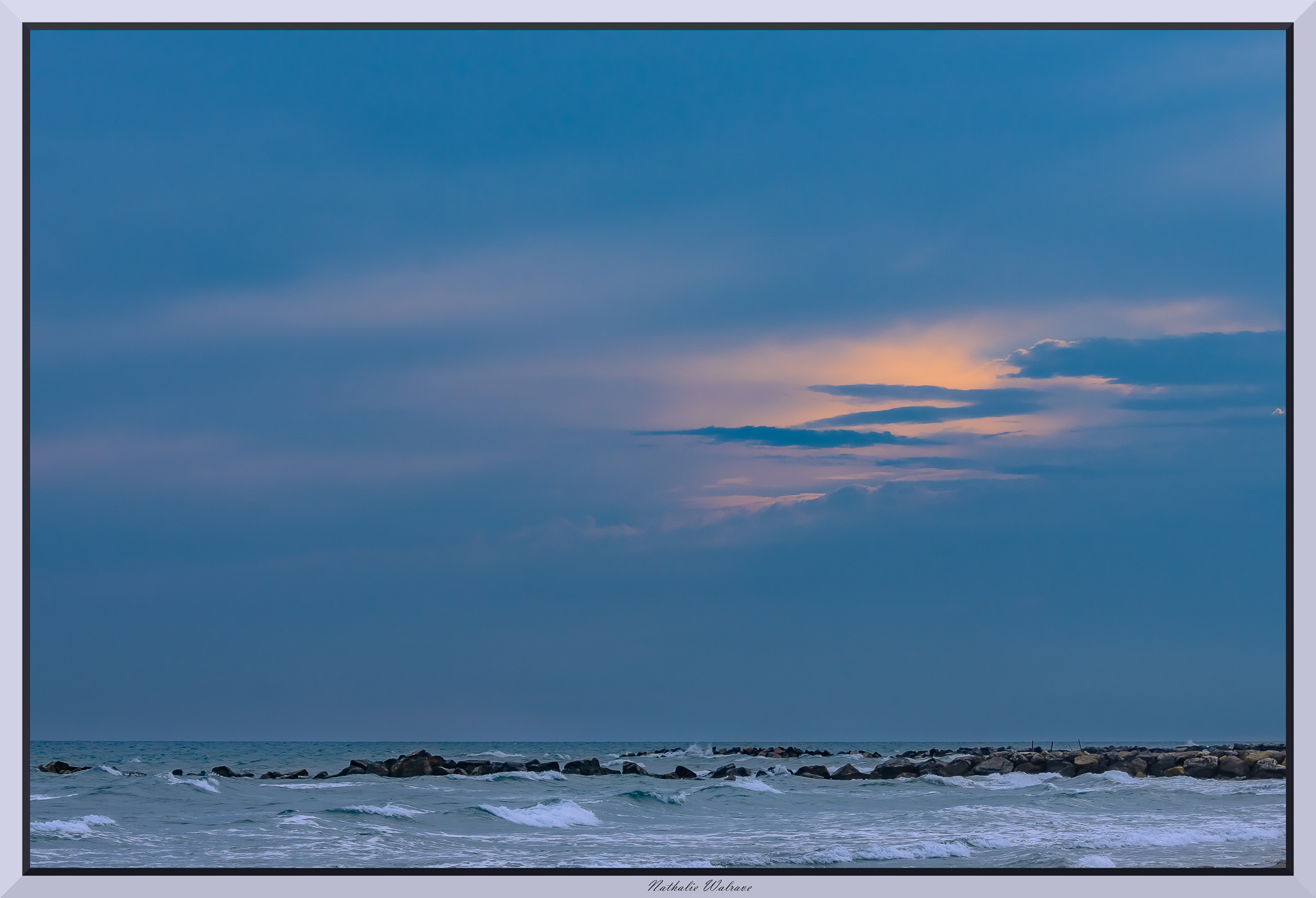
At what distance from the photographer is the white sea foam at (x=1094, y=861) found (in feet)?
31.4

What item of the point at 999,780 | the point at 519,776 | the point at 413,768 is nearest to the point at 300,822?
the point at 413,768

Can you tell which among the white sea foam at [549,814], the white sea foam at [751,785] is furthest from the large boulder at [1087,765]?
the white sea foam at [549,814]

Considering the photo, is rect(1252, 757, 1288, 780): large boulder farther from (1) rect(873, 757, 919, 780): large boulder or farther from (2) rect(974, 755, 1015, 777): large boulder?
(1) rect(873, 757, 919, 780): large boulder

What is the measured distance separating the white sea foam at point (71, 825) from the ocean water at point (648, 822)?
0.03 metres

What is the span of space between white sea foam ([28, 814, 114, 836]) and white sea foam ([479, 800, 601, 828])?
4361mm

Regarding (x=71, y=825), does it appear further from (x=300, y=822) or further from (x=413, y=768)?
(x=413, y=768)

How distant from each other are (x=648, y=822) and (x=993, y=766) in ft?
29.4

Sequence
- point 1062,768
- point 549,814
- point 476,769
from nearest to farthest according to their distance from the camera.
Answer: point 549,814
point 1062,768
point 476,769

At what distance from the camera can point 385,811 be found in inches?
558

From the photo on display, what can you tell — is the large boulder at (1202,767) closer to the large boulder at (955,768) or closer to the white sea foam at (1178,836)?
the large boulder at (955,768)

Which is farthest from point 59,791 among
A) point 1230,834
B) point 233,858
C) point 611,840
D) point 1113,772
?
point 1113,772

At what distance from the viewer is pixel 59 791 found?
14.2m

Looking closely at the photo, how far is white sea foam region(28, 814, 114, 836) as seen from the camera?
35.9 feet
